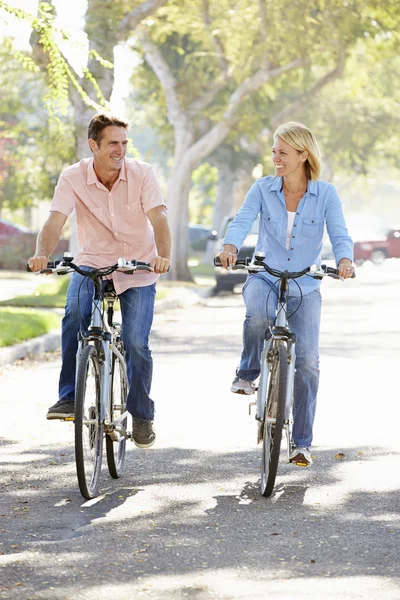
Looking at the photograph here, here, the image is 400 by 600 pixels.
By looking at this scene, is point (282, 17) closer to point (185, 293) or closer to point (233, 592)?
point (185, 293)

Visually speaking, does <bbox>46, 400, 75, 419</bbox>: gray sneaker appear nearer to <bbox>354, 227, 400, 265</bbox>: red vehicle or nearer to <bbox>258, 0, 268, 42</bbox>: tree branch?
<bbox>258, 0, 268, 42</bbox>: tree branch

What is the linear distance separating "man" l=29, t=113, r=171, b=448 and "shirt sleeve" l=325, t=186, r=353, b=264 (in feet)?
2.81

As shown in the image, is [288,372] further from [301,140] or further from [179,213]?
[179,213]

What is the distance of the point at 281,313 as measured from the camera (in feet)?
22.4

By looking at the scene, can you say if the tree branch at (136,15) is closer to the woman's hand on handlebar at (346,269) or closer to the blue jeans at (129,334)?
the blue jeans at (129,334)

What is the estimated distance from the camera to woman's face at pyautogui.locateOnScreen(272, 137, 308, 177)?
688 centimetres

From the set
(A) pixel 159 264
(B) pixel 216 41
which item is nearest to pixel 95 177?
(A) pixel 159 264

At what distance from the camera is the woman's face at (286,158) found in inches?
271

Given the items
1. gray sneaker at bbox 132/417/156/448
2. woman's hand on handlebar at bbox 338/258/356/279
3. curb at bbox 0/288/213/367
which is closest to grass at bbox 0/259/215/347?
curb at bbox 0/288/213/367

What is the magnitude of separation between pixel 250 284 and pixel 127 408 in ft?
3.24

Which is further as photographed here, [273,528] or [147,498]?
[147,498]

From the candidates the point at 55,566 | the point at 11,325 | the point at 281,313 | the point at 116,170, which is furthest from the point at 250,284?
the point at 11,325

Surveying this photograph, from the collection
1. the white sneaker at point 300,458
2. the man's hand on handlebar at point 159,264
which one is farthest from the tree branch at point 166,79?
the man's hand on handlebar at point 159,264

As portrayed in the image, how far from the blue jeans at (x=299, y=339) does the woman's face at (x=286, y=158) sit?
589 mm
